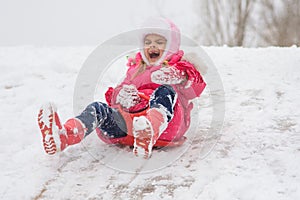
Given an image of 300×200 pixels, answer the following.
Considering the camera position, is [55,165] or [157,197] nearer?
[157,197]

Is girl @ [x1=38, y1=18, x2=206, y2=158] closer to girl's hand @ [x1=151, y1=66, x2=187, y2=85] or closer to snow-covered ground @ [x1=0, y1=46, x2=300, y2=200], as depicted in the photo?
girl's hand @ [x1=151, y1=66, x2=187, y2=85]

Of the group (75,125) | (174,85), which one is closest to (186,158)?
(174,85)

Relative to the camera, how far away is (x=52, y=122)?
1418mm

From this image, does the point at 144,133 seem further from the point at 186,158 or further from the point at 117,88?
the point at 117,88

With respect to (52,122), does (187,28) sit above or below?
below

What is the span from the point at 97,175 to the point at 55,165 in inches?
7.8

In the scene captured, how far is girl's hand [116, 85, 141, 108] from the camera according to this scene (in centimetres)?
169

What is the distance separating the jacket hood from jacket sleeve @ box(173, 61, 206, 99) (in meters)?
0.12

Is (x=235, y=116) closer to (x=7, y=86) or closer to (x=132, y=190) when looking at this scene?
(x=132, y=190)

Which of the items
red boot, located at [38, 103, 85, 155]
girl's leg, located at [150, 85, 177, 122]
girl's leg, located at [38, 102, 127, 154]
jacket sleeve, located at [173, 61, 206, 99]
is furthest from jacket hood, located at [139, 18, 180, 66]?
red boot, located at [38, 103, 85, 155]

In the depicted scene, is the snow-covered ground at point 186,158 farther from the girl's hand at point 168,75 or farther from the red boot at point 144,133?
the girl's hand at point 168,75

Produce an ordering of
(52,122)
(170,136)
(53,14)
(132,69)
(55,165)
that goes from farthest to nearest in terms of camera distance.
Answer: (53,14), (132,69), (170,136), (55,165), (52,122)

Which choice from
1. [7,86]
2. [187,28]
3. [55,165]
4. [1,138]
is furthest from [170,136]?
[187,28]

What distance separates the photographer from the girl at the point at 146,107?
1.42m
